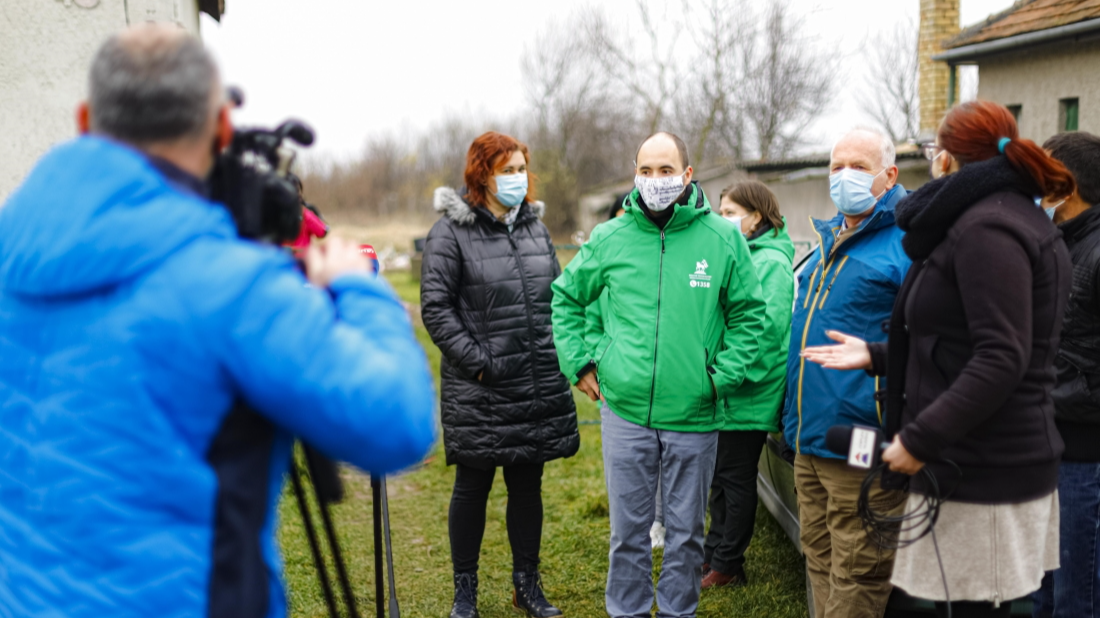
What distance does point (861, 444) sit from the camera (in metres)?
2.79

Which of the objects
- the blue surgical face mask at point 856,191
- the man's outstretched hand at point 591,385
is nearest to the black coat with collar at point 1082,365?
the blue surgical face mask at point 856,191

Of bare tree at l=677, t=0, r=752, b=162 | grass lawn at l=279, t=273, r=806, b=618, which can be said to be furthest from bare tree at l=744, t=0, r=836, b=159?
grass lawn at l=279, t=273, r=806, b=618

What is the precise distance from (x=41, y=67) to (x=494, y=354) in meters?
3.25

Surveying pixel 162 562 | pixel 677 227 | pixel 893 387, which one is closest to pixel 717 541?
pixel 677 227

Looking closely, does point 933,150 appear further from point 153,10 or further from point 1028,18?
point 1028,18

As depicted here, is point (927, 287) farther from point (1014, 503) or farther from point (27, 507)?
point (27, 507)

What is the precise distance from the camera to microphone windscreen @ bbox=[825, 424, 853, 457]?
2.83m

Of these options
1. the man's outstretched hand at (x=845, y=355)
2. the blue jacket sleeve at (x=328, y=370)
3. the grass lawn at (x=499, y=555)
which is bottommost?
the grass lawn at (x=499, y=555)

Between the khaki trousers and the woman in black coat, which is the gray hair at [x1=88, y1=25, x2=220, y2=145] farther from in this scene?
the woman in black coat

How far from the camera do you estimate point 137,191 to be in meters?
1.45

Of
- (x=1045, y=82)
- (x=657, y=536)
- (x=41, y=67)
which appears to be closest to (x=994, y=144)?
(x=657, y=536)

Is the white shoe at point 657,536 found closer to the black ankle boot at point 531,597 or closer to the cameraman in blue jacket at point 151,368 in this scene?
the black ankle boot at point 531,597

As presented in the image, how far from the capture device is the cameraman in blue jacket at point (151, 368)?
1439 mm

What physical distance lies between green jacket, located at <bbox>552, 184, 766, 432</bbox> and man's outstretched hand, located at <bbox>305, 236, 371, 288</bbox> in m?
2.21
